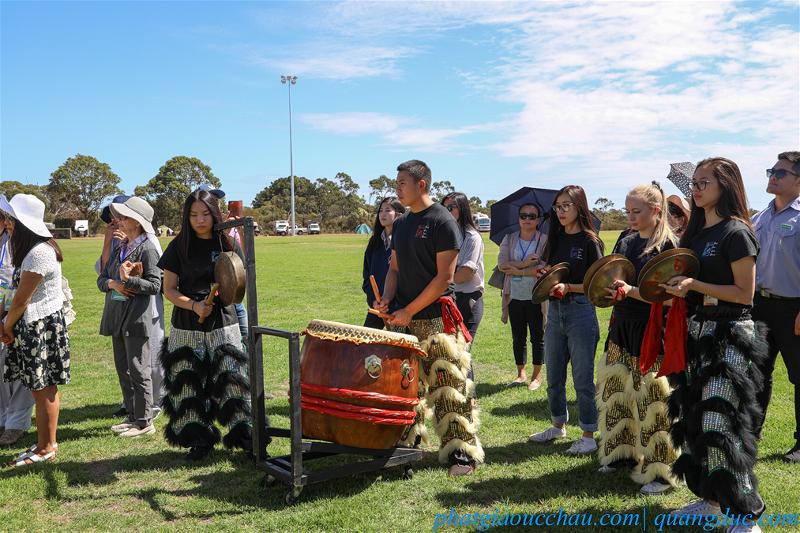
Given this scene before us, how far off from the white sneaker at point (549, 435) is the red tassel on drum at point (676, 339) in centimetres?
194

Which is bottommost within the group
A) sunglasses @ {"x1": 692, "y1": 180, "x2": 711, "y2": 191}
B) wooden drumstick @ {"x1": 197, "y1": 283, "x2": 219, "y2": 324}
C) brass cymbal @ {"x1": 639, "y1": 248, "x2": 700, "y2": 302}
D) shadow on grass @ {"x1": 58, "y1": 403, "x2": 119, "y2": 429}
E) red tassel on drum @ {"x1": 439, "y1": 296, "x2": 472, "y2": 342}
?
shadow on grass @ {"x1": 58, "y1": 403, "x2": 119, "y2": 429}

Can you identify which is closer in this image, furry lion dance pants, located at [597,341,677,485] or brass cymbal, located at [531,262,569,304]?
furry lion dance pants, located at [597,341,677,485]

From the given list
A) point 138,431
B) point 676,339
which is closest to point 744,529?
point 676,339

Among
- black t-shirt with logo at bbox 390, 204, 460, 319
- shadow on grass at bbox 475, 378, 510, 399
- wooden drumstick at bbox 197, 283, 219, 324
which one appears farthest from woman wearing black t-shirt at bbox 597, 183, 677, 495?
wooden drumstick at bbox 197, 283, 219, 324

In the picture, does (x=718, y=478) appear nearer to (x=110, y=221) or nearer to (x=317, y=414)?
(x=317, y=414)

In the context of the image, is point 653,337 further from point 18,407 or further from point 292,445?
point 18,407

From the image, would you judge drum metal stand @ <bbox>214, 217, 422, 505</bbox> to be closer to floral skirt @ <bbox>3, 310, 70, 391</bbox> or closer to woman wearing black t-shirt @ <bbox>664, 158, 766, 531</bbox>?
floral skirt @ <bbox>3, 310, 70, 391</bbox>

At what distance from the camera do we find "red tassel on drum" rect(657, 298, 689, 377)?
159 inches

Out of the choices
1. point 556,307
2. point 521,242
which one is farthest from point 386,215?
point 556,307

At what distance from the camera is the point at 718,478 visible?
3.77m

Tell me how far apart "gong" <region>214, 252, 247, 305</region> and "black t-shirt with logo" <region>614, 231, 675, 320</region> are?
2855mm

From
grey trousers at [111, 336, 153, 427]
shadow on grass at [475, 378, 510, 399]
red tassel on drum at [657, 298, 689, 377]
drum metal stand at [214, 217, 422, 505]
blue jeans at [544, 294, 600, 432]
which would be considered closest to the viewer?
red tassel on drum at [657, 298, 689, 377]

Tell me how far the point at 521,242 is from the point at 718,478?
13.3ft

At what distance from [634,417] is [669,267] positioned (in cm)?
148
